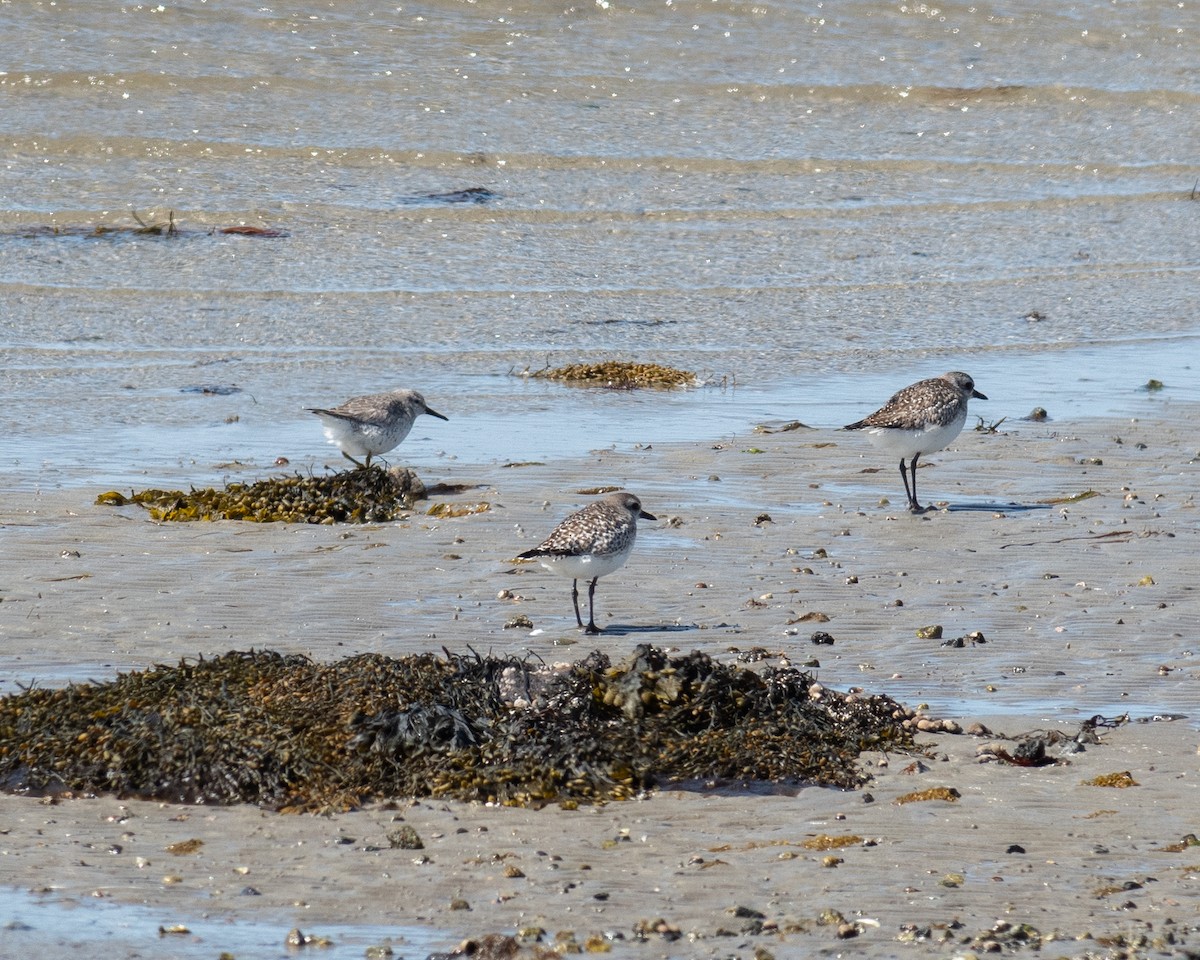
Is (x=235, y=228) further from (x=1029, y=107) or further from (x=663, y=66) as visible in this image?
(x=1029, y=107)

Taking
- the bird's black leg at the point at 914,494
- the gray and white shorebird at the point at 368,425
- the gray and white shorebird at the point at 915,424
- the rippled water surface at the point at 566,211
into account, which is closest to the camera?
the bird's black leg at the point at 914,494

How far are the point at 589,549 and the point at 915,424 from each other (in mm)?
3099

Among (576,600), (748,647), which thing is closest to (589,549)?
(576,600)

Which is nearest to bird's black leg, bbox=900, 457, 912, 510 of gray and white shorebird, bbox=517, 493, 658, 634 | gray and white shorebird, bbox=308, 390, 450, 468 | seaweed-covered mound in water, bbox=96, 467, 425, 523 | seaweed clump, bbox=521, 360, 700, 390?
gray and white shorebird, bbox=517, 493, 658, 634

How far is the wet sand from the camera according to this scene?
5160 mm

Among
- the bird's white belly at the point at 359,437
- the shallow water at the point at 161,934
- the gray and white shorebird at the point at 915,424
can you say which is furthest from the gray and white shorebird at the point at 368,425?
the shallow water at the point at 161,934

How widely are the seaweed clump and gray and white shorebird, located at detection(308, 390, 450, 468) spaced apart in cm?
275

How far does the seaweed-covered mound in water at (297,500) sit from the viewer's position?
953cm

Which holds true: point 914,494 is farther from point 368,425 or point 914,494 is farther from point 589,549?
point 368,425

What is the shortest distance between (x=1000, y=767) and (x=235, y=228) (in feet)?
44.1

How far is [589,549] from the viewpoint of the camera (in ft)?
25.8

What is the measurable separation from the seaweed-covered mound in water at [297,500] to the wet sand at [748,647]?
198 millimetres

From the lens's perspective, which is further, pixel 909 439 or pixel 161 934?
A: pixel 909 439

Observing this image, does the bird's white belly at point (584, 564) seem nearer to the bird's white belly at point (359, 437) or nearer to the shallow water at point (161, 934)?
the bird's white belly at point (359, 437)
